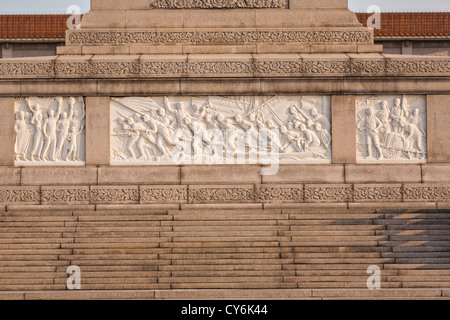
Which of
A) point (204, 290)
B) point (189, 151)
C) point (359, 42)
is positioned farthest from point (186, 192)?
point (359, 42)

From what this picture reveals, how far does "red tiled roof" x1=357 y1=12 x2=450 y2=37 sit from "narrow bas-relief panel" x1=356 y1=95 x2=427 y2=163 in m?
8.08

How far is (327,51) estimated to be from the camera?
1689 centimetres

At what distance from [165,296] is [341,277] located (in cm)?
290

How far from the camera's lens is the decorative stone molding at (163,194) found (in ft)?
52.7

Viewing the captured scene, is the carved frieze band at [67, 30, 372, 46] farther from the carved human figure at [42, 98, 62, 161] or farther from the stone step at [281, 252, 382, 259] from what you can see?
the stone step at [281, 252, 382, 259]

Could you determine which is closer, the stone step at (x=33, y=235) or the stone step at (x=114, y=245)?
the stone step at (x=114, y=245)

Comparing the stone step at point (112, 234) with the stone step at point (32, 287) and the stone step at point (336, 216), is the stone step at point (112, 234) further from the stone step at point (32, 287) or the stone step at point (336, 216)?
the stone step at point (336, 216)

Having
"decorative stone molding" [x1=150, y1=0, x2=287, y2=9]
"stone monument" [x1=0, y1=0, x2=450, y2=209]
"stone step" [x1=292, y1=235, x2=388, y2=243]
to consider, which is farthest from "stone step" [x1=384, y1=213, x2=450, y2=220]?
"decorative stone molding" [x1=150, y1=0, x2=287, y2=9]

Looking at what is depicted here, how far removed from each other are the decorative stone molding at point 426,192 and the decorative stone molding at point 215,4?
467cm

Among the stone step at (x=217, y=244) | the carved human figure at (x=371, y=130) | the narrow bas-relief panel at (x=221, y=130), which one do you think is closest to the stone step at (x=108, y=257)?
the stone step at (x=217, y=244)

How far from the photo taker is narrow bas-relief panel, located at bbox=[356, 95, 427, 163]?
16.4 metres

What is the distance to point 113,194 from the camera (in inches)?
634

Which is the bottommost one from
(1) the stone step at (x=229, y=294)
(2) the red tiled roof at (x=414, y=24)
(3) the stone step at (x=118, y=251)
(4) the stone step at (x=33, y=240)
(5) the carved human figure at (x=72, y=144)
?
(1) the stone step at (x=229, y=294)
